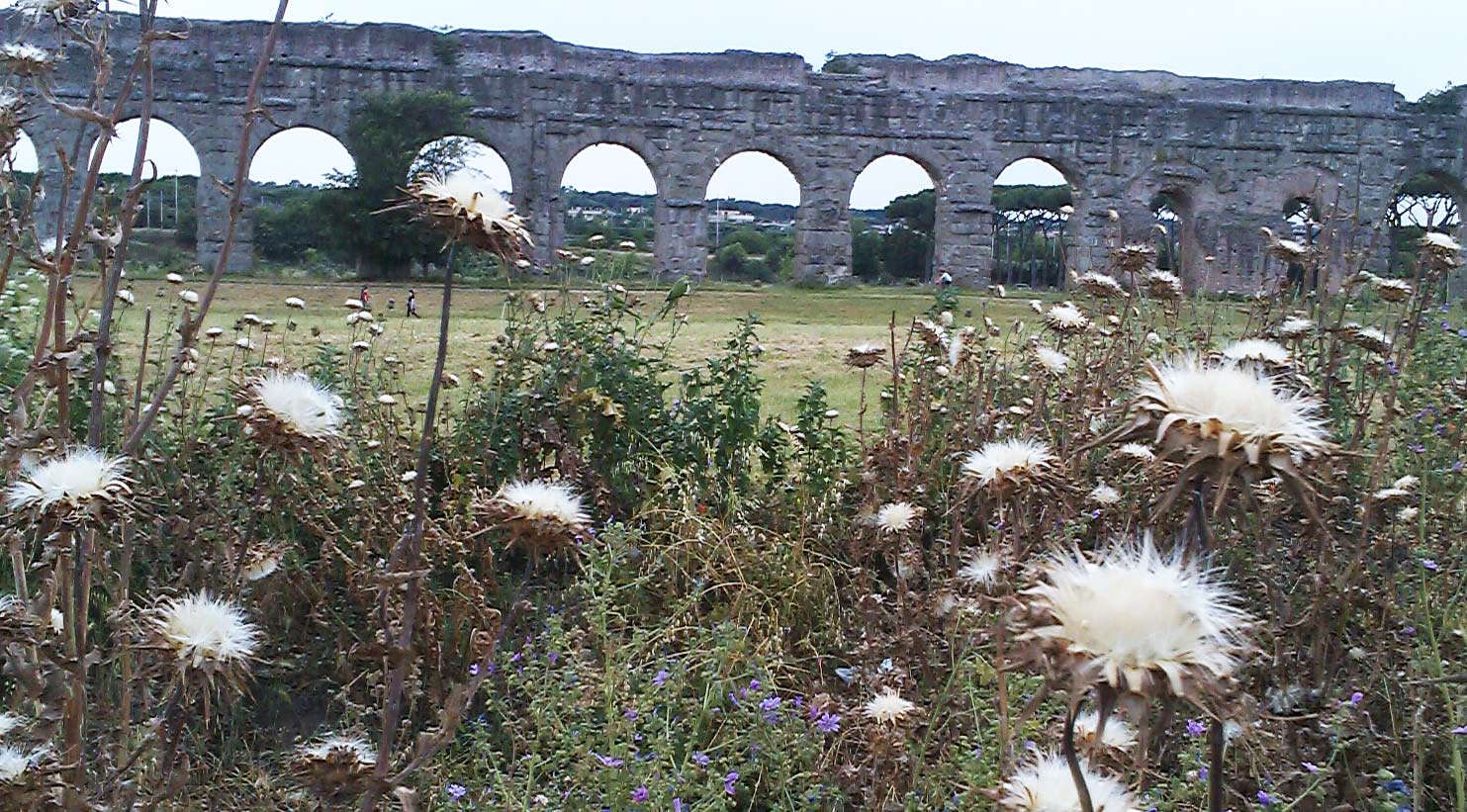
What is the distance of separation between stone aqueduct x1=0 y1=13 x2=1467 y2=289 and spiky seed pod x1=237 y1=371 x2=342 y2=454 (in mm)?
16939

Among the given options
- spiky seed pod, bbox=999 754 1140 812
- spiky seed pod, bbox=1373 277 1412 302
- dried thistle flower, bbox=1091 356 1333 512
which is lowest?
spiky seed pod, bbox=999 754 1140 812

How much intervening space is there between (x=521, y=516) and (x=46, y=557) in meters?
0.55

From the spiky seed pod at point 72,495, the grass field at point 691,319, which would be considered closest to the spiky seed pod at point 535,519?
the spiky seed pod at point 72,495

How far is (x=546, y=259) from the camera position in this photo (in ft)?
60.0

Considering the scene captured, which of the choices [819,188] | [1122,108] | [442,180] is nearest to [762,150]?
[819,188]

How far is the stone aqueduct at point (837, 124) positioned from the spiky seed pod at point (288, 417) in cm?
1694

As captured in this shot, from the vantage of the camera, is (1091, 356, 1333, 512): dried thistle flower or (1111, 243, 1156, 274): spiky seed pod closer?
(1091, 356, 1333, 512): dried thistle flower

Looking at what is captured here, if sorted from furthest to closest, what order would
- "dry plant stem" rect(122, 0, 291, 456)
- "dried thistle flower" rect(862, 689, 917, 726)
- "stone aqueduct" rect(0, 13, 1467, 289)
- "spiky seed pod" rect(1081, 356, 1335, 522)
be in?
1. "stone aqueduct" rect(0, 13, 1467, 289)
2. "dried thistle flower" rect(862, 689, 917, 726)
3. "dry plant stem" rect(122, 0, 291, 456)
4. "spiky seed pod" rect(1081, 356, 1335, 522)

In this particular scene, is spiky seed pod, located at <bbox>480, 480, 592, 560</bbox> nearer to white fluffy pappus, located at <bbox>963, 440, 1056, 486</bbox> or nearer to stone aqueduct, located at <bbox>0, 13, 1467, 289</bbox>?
white fluffy pappus, located at <bbox>963, 440, 1056, 486</bbox>

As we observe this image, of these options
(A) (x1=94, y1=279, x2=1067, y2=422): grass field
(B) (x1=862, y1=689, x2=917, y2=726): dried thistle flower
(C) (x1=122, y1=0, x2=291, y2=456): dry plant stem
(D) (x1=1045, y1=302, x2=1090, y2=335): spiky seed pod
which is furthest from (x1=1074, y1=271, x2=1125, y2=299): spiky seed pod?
(C) (x1=122, y1=0, x2=291, y2=456): dry plant stem

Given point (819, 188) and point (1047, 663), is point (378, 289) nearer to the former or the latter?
point (819, 188)

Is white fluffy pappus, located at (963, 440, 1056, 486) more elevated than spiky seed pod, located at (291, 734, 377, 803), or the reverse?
white fluffy pappus, located at (963, 440, 1056, 486)

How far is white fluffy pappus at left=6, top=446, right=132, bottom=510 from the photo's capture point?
1203 millimetres

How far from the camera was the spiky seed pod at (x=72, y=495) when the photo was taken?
1.20 m
